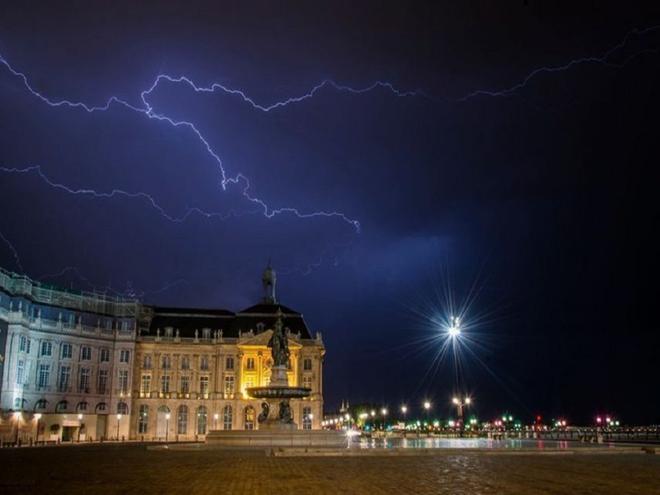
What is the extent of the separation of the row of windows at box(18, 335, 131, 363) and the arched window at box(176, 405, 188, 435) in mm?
11452

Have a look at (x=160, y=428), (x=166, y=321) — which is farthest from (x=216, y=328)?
(x=160, y=428)

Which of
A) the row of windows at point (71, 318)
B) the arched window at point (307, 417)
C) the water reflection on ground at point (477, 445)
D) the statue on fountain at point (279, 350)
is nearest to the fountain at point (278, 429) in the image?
the statue on fountain at point (279, 350)

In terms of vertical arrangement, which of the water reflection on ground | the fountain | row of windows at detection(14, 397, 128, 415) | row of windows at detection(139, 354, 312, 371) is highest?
row of windows at detection(139, 354, 312, 371)

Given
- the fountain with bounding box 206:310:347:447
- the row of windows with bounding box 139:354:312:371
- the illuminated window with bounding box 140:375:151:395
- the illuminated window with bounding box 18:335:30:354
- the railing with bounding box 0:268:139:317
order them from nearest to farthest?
the fountain with bounding box 206:310:347:447
the illuminated window with bounding box 18:335:30:354
the railing with bounding box 0:268:139:317
the illuminated window with bounding box 140:375:151:395
the row of windows with bounding box 139:354:312:371

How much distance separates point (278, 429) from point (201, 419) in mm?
65035

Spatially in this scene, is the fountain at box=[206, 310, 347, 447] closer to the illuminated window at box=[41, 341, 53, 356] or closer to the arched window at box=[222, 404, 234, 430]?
the illuminated window at box=[41, 341, 53, 356]

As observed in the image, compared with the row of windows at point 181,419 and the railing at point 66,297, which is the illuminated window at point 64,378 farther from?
the row of windows at point 181,419

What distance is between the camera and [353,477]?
20562 mm

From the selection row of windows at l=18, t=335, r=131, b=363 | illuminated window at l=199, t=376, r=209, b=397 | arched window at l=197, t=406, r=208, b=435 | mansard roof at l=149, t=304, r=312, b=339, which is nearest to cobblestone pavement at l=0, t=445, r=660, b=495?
row of windows at l=18, t=335, r=131, b=363

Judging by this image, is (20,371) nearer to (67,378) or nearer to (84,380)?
(67,378)

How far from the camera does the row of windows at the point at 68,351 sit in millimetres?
88206

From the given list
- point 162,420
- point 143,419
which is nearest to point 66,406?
point 143,419

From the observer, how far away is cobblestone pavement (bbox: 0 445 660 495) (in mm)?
17234

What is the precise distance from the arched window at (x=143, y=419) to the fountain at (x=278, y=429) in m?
60.2
